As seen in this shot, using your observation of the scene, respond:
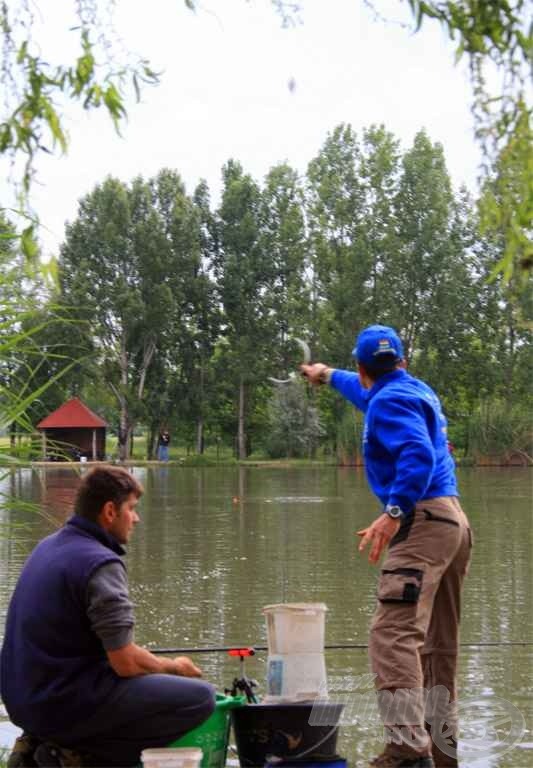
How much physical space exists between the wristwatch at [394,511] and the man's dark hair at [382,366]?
0.57 m

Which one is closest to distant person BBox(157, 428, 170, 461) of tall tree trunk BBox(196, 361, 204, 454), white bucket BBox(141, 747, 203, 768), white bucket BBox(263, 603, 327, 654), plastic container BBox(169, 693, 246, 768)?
tall tree trunk BBox(196, 361, 204, 454)

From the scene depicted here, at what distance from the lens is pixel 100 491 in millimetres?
4344

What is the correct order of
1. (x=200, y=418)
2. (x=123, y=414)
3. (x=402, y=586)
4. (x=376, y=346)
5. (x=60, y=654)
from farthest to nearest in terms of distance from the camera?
(x=200, y=418)
(x=123, y=414)
(x=376, y=346)
(x=402, y=586)
(x=60, y=654)

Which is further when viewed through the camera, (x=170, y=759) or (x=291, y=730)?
(x=291, y=730)

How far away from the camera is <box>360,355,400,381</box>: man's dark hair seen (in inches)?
194

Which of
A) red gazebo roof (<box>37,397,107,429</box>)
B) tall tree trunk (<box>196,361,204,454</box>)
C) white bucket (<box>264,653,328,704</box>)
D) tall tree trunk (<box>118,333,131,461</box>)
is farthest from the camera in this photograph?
tall tree trunk (<box>196,361,204,454</box>)

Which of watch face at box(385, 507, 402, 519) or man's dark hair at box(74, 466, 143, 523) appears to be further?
watch face at box(385, 507, 402, 519)

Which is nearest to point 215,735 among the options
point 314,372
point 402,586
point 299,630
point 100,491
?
point 299,630

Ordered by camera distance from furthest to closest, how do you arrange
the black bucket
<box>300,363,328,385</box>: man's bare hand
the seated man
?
<box>300,363,328,385</box>: man's bare hand, the black bucket, the seated man

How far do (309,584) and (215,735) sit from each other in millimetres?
6636

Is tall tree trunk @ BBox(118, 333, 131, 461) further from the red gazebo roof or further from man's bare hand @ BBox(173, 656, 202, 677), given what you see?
man's bare hand @ BBox(173, 656, 202, 677)

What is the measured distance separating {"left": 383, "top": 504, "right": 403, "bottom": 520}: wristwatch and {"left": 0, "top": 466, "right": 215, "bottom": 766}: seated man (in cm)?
85

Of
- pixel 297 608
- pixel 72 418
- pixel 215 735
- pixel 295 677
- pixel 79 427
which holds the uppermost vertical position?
pixel 72 418

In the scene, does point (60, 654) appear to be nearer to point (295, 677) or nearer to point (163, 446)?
point (295, 677)
